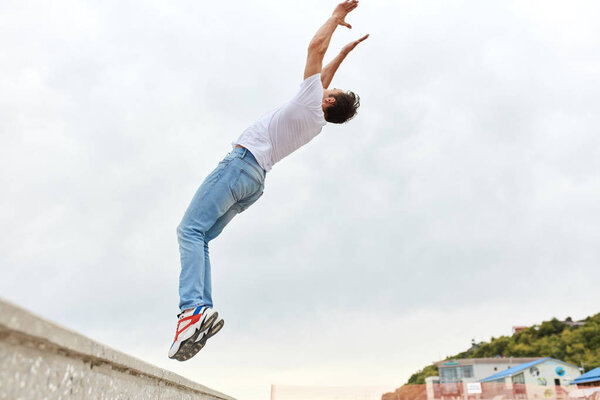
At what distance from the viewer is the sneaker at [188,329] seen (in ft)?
12.3

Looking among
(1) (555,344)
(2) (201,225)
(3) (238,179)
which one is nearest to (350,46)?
(3) (238,179)

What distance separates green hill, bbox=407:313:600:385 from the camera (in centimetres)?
8150

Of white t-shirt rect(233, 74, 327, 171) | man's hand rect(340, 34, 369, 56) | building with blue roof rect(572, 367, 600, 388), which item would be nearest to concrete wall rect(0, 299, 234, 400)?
white t-shirt rect(233, 74, 327, 171)

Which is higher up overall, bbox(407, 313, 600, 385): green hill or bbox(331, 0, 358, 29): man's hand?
bbox(407, 313, 600, 385): green hill

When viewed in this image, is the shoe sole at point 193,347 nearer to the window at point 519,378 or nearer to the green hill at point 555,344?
the window at point 519,378

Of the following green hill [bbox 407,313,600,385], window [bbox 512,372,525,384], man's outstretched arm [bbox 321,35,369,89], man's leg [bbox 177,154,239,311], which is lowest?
man's leg [bbox 177,154,239,311]

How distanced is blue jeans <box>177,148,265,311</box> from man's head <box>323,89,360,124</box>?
3.13 ft

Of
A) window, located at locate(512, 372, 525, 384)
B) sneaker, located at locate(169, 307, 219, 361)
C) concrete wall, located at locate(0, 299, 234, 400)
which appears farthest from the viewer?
window, located at locate(512, 372, 525, 384)

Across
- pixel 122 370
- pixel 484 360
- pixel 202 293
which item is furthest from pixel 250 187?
pixel 484 360

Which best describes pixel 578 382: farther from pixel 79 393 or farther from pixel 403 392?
pixel 79 393

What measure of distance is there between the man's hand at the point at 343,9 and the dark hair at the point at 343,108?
677 mm

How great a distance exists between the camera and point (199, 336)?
382cm

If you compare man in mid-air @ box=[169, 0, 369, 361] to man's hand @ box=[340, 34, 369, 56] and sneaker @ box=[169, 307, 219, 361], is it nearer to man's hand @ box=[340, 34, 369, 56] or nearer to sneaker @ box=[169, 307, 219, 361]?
sneaker @ box=[169, 307, 219, 361]

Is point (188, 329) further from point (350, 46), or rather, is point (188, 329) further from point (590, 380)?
point (590, 380)
